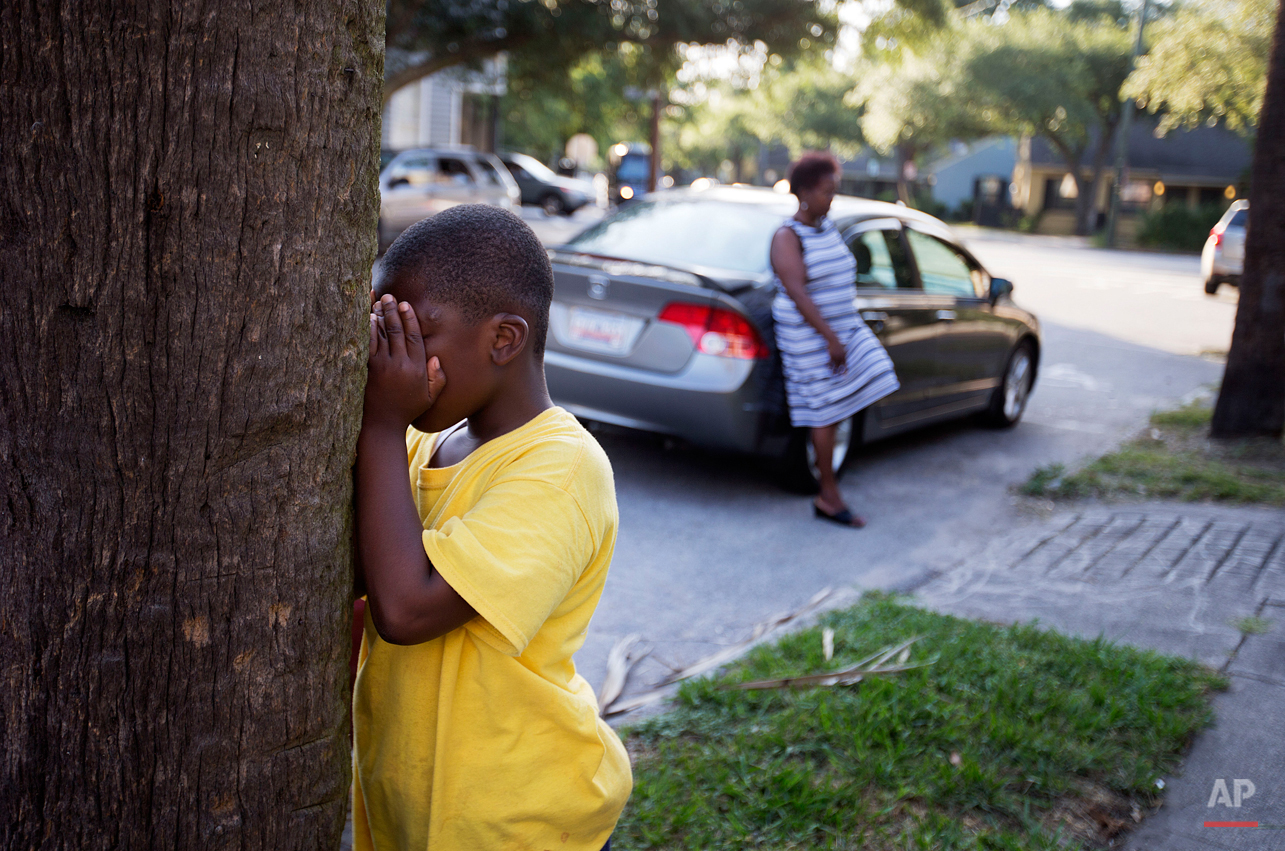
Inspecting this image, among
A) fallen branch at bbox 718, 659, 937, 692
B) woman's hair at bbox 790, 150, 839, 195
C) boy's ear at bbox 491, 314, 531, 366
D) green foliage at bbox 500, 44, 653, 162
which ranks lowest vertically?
fallen branch at bbox 718, 659, 937, 692

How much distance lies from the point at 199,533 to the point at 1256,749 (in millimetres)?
2989

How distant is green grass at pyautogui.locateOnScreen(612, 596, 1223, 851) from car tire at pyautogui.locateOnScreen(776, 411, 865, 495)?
7.37 ft

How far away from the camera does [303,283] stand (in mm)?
1321

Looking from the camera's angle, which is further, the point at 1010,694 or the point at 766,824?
the point at 1010,694

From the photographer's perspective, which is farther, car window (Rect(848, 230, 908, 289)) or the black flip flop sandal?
car window (Rect(848, 230, 908, 289))

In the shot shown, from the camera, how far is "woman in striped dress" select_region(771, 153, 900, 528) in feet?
17.8

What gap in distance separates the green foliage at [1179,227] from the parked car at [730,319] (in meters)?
34.0

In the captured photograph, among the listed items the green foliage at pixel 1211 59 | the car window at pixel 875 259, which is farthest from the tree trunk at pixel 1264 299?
the green foliage at pixel 1211 59

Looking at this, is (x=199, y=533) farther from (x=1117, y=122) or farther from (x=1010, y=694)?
(x=1117, y=122)

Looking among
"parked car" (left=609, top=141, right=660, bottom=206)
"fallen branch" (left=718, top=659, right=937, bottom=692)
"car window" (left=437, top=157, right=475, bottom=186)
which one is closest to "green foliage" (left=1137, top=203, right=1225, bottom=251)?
"parked car" (left=609, top=141, right=660, bottom=206)

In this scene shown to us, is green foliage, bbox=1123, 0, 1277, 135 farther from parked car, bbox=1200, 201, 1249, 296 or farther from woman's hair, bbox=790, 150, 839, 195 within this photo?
woman's hair, bbox=790, 150, 839, 195

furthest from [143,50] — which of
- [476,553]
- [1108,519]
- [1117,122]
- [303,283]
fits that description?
[1117,122]

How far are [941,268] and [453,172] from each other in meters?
14.4

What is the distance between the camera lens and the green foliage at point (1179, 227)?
120 ft
